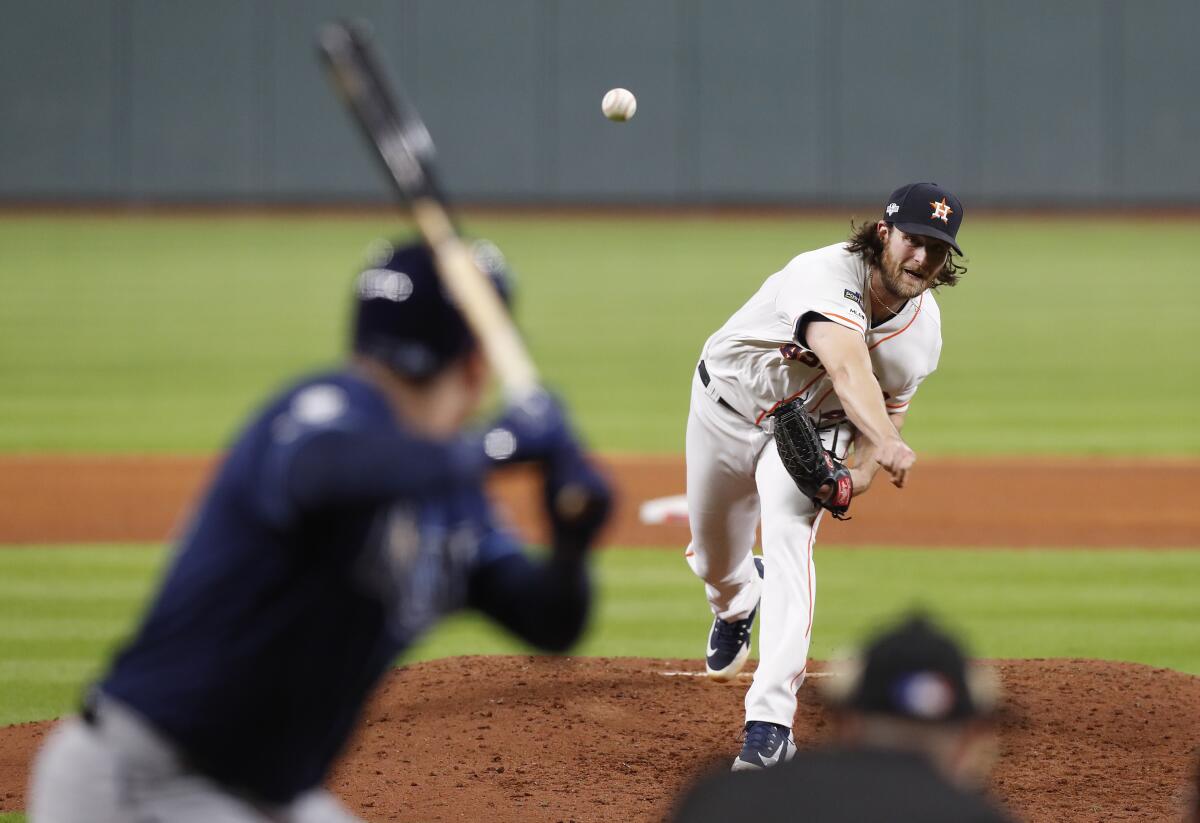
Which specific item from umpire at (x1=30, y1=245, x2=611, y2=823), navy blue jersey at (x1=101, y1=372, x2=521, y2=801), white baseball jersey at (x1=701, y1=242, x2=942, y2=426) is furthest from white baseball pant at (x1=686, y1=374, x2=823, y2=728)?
navy blue jersey at (x1=101, y1=372, x2=521, y2=801)

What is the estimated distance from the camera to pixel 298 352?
1739 cm

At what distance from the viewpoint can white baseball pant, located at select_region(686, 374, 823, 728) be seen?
5.27m

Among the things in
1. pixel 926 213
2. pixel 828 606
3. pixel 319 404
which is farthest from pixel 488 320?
pixel 828 606

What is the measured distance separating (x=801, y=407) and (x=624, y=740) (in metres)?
1.36

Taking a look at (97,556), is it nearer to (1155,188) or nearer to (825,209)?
(825,209)

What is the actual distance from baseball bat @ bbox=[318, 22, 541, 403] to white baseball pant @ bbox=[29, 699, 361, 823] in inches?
30.1

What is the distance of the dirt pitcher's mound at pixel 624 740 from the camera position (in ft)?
16.7

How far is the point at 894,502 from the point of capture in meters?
10.9

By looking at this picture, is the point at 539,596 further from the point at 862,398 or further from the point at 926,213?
the point at 926,213

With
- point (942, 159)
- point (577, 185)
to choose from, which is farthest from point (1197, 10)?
point (577, 185)

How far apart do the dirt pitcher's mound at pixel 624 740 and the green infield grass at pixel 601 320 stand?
6.04 metres

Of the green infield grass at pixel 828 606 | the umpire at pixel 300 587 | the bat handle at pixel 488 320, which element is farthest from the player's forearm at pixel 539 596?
the green infield grass at pixel 828 606

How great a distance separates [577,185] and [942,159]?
7267 mm

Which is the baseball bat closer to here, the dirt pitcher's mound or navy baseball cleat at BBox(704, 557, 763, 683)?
the dirt pitcher's mound
